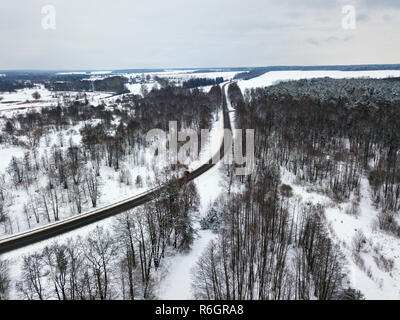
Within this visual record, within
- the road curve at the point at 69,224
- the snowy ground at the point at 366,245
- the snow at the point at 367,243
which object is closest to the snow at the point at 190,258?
the road curve at the point at 69,224

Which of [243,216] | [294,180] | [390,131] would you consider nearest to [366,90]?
[390,131]

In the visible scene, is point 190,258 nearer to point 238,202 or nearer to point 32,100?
point 238,202

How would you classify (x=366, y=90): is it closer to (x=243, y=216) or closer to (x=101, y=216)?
(x=243, y=216)

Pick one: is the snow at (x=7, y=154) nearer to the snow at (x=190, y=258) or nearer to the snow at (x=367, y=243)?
the snow at (x=190, y=258)

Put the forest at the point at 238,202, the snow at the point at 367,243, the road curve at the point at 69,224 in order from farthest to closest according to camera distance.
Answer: the road curve at the point at 69,224
the snow at the point at 367,243
the forest at the point at 238,202

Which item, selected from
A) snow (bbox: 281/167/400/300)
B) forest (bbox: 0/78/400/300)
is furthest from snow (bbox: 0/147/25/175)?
snow (bbox: 281/167/400/300)

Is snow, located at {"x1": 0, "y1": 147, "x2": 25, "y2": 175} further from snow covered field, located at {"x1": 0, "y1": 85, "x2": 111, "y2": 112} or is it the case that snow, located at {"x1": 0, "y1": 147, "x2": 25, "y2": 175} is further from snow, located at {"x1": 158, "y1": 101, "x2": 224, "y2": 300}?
snow covered field, located at {"x1": 0, "y1": 85, "x2": 111, "y2": 112}

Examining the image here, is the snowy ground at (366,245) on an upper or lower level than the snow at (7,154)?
lower

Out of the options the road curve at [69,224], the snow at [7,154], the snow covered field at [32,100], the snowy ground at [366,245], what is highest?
the snow covered field at [32,100]

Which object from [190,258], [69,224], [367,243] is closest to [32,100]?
[69,224]
